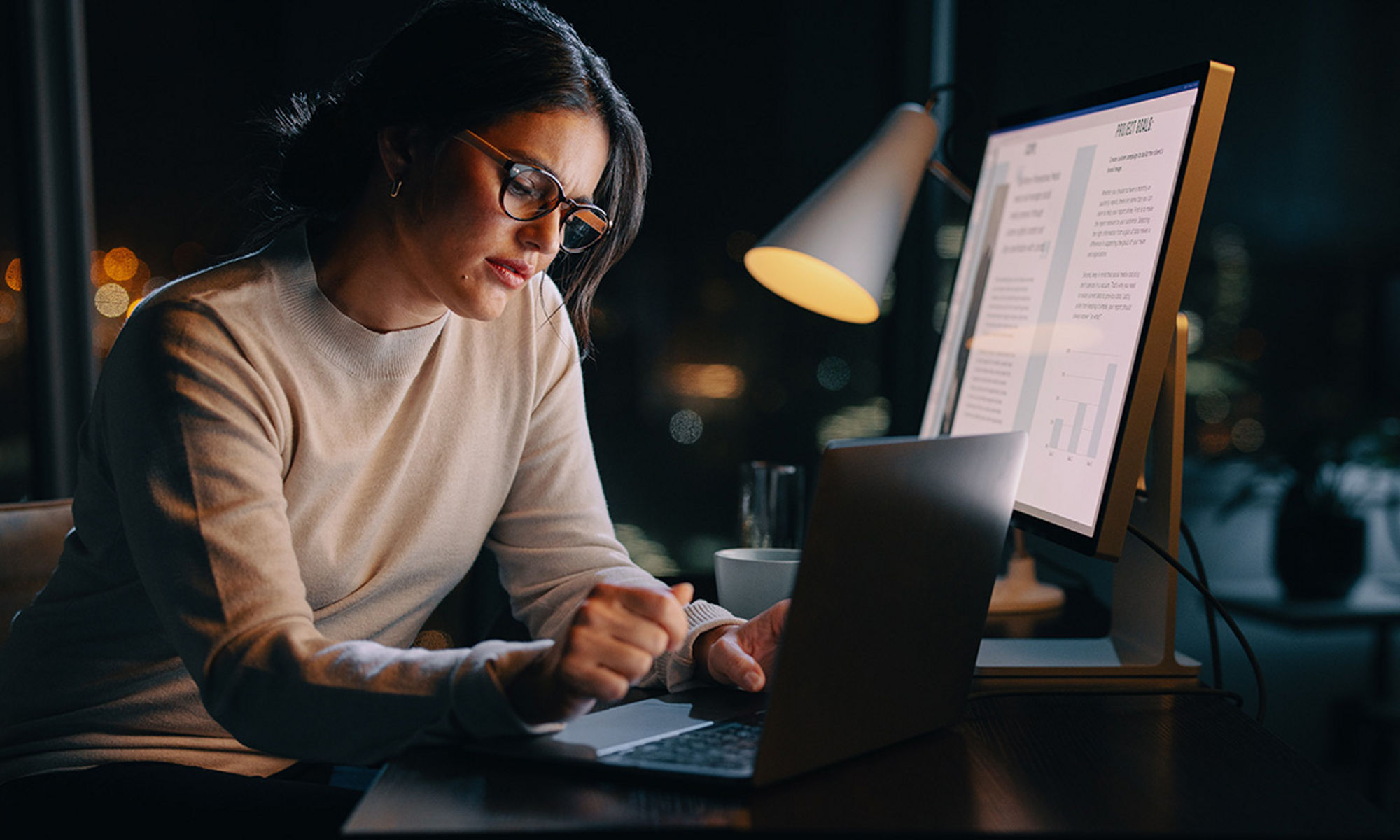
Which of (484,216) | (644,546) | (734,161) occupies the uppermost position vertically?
(734,161)

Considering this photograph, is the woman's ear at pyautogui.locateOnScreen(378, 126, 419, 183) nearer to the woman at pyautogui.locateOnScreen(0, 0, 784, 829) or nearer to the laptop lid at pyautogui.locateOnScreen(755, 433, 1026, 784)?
the woman at pyautogui.locateOnScreen(0, 0, 784, 829)

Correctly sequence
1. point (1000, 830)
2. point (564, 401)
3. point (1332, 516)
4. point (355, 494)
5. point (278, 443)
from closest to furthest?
point (1000, 830) < point (278, 443) < point (355, 494) < point (564, 401) < point (1332, 516)

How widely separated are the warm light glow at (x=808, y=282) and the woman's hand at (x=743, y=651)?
509 millimetres

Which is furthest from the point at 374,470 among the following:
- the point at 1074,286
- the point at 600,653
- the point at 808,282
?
the point at 1074,286

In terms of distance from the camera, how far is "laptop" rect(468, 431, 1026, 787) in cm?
62

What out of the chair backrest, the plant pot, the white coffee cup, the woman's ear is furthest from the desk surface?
the plant pot

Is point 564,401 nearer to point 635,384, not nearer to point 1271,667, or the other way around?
point 635,384

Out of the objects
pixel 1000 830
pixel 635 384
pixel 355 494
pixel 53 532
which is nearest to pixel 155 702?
pixel 355 494

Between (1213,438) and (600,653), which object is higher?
(1213,438)

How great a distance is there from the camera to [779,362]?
207 cm

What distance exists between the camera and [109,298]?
6.98ft

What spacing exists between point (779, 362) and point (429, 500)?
3.45 feet

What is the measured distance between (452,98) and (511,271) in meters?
0.18

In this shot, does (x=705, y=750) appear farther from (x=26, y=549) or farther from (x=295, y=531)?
(x=26, y=549)
